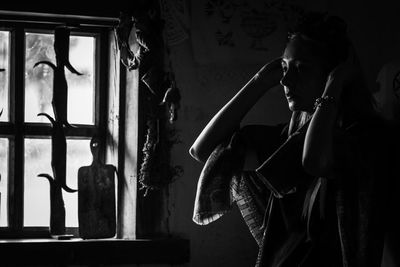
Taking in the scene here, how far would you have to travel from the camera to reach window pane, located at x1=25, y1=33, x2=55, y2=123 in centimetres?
296

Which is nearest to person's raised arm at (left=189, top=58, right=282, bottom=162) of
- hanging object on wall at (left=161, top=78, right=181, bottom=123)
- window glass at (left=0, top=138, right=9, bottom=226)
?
hanging object on wall at (left=161, top=78, right=181, bottom=123)

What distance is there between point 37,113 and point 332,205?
1.35 m

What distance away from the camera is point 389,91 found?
2.56 meters

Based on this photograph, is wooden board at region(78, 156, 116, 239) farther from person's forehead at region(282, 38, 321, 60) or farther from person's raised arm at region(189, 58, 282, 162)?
person's forehead at region(282, 38, 321, 60)

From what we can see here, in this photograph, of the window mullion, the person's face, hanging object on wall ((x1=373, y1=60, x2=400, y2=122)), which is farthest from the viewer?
the window mullion

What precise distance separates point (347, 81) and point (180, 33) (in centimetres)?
93

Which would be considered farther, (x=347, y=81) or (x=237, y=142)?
(x=237, y=142)

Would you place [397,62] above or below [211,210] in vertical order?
Result: above

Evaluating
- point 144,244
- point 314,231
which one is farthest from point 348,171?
point 144,244

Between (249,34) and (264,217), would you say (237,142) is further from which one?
(249,34)

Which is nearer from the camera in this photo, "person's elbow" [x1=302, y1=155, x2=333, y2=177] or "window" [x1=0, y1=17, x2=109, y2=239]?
"person's elbow" [x1=302, y1=155, x2=333, y2=177]

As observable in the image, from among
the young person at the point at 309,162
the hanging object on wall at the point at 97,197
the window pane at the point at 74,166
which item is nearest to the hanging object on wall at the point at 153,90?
the hanging object on wall at the point at 97,197

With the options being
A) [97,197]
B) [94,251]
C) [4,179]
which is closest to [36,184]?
[4,179]

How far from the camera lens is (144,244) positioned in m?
2.78
